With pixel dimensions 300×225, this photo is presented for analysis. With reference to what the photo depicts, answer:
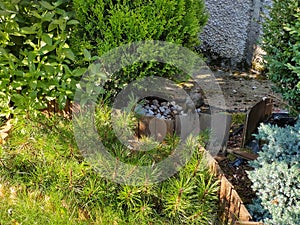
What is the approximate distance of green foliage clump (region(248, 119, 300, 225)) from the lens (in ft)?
6.62

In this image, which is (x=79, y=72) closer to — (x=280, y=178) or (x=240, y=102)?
(x=280, y=178)

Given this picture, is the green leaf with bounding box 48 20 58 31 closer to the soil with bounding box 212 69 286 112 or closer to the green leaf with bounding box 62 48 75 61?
the green leaf with bounding box 62 48 75 61

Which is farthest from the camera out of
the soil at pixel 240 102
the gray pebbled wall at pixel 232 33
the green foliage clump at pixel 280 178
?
the gray pebbled wall at pixel 232 33

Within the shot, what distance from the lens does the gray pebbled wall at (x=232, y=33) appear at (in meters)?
4.76

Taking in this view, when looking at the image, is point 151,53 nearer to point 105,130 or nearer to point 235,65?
point 105,130

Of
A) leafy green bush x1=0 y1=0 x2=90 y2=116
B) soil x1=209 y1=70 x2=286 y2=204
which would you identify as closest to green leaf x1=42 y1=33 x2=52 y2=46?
leafy green bush x1=0 y1=0 x2=90 y2=116

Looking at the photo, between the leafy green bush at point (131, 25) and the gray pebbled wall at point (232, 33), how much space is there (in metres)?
1.78

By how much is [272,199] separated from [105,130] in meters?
1.16

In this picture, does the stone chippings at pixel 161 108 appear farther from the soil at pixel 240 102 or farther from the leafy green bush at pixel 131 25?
the soil at pixel 240 102

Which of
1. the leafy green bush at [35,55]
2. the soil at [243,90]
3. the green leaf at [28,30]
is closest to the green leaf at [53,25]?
the leafy green bush at [35,55]

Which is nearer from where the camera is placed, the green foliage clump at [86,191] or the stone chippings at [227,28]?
the green foliage clump at [86,191]

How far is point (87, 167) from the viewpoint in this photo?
2.37 m

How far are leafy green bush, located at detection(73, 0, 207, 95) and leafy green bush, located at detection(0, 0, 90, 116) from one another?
0.16 metres

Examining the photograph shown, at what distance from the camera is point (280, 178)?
205 cm
